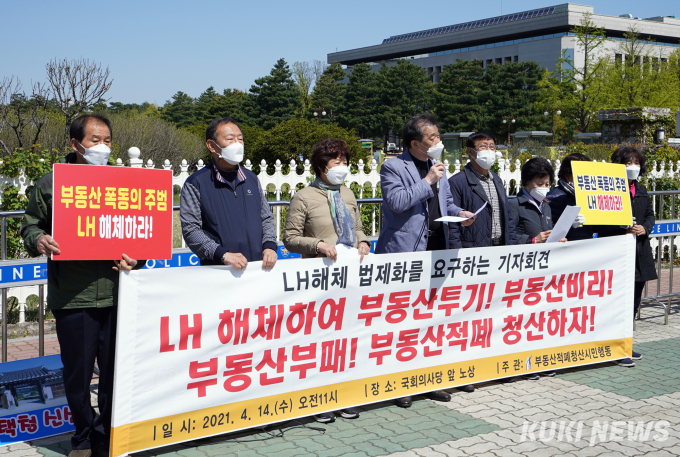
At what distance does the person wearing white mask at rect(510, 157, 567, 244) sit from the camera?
568 centimetres

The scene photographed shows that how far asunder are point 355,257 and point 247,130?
3881cm

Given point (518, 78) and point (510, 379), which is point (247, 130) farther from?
point (510, 379)

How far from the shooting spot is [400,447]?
3904 millimetres

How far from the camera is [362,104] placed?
6694 cm

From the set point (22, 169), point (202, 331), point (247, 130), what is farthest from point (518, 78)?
Answer: point (202, 331)

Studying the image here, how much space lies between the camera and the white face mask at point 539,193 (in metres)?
5.76

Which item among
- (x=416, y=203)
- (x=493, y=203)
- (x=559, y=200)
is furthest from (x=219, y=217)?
(x=559, y=200)

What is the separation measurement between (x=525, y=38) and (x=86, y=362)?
9065 cm

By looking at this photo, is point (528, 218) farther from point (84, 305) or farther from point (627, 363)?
point (84, 305)

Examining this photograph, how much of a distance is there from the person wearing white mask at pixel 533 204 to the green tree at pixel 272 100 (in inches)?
2191

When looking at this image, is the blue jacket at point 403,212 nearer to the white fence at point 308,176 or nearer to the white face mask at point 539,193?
the white face mask at point 539,193

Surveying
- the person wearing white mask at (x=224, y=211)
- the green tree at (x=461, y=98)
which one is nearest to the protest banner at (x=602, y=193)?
the person wearing white mask at (x=224, y=211)

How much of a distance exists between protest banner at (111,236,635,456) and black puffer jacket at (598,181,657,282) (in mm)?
339

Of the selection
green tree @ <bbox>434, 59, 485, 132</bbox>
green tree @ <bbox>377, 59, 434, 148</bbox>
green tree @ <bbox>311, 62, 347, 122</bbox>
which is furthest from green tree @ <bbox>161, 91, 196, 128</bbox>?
green tree @ <bbox>434, 59, 485, 132</bbox>
